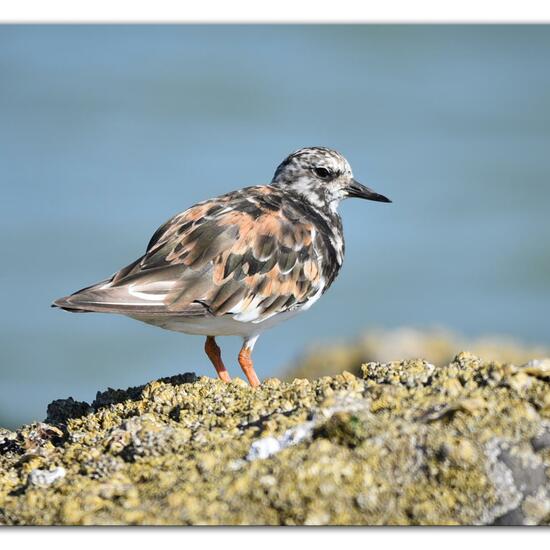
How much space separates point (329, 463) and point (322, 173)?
3681 mm

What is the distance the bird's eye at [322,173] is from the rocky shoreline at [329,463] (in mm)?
2834

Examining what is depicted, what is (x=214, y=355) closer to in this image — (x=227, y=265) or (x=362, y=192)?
(x=227, y=265)

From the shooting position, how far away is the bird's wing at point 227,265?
509cm

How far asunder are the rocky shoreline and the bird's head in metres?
2.79

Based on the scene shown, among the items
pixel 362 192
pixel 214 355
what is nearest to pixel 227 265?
pixel 214 355

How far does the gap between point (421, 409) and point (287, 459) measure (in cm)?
63

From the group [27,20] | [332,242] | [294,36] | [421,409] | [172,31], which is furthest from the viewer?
[294,36]

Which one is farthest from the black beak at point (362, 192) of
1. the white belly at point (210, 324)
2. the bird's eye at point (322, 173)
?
the white belly at point (210, 324)

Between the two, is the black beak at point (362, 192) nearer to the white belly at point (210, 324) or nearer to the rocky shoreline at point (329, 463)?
the white belly at point (210, 324)

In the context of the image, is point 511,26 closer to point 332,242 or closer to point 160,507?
point 332,242

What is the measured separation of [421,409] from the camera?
139 inches

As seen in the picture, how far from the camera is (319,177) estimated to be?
21.6ft

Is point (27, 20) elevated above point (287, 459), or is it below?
above
